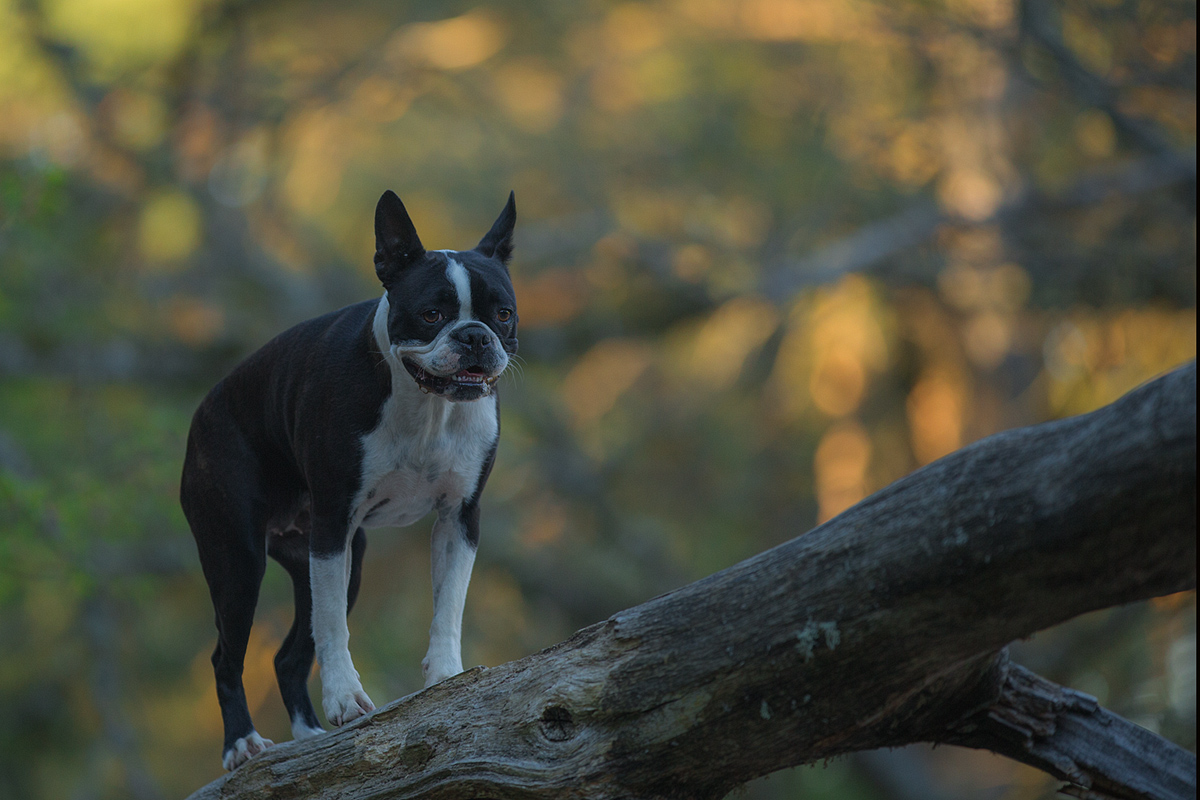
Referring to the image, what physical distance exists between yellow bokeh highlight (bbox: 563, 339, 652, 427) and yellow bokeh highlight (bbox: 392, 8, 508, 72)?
6298 mm

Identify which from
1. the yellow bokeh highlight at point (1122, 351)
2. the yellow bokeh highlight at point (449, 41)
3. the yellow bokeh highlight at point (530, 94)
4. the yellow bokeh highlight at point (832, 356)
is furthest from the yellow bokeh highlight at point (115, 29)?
the yellow bokeh highlight at point (1122, 351)

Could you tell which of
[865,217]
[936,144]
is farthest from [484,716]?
[865,217]

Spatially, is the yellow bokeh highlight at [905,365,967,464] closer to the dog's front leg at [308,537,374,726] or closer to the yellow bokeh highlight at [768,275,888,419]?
the yellow bokeh highlight at [768,275,888,419]

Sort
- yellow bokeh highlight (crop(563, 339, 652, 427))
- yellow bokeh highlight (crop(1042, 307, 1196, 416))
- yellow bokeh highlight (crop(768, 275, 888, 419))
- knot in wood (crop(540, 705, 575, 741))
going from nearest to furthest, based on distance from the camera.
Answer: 1. knot in wood (crop(540, 705, 575, 741))
2. yellow bokeh highlight (crop(1042, 307, 1196, 416))
3. yellow bokeh highlight (crop(768, 275, 888, 419))
4. yellow bokeh highlight (crop(563, 339, 652, 427))

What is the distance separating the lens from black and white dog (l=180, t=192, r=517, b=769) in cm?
404

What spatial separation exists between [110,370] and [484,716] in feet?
36.3

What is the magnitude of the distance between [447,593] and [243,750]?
3.23 ft

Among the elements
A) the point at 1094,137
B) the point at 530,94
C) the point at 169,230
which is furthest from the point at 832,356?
the point at 169,230

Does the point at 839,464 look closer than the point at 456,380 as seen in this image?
No

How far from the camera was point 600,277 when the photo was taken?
15.4 meters

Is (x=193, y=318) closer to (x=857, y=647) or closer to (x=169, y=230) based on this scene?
(x=169, y=230)

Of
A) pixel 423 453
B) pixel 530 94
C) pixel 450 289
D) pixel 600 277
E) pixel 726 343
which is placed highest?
pixel 530 94

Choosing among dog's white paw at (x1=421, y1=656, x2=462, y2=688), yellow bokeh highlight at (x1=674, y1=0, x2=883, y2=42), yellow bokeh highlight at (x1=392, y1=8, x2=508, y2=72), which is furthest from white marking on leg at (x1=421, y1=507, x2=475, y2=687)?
yellow bokeh highlight at (x1=392, y1=8, x2=508, y2=72)

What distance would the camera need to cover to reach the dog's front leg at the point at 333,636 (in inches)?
165
